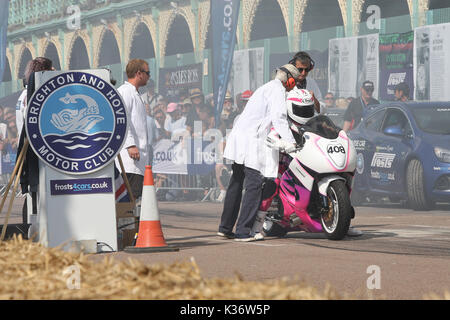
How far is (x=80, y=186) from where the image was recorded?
898 cm

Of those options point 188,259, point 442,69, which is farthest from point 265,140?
point 442,69

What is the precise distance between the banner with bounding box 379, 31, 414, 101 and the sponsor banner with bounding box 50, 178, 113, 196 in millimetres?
12485

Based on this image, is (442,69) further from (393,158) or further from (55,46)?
(55,46)

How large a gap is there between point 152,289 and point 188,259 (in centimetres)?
317

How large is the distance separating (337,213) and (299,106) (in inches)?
48.4

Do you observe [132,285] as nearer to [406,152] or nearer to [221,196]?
[406,152]

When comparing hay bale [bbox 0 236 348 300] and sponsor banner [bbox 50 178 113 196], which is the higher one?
sponsor banner [bbox 50 178 113 196]

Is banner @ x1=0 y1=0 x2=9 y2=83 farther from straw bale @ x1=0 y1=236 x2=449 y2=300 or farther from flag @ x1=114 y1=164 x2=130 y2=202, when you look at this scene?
straw bale @ x1=0 y1=236 x2=449 y2=300

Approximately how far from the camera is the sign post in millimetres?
8703

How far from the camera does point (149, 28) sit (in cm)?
3469

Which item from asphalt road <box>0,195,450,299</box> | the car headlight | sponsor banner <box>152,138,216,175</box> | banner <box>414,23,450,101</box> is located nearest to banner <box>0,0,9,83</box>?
sponsor banner <box>152,138,216,175</box>

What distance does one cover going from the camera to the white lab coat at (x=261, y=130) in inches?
402

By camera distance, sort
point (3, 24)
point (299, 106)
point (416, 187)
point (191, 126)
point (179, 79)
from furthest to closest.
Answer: point (3, 24) → point (179, 79) → point (191, 126) → point (416, 187) → point (299, 106)

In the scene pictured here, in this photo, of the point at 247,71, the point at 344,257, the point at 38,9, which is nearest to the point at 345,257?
the point at 344,257
